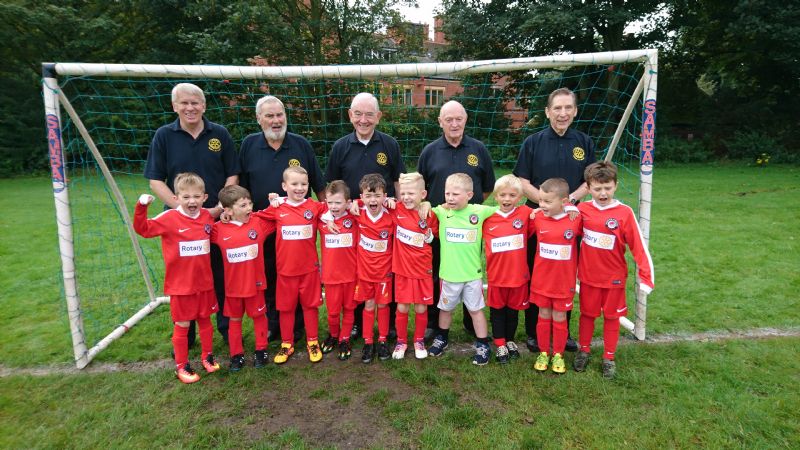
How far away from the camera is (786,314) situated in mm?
4137

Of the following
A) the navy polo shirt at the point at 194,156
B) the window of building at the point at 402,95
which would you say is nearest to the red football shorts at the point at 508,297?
the navy polo shirt at the point at 194,156

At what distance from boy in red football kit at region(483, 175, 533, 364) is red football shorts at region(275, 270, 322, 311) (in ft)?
4.33

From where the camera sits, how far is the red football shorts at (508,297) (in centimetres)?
332

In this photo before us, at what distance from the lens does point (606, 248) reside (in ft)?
10.1

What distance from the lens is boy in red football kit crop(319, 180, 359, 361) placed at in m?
3.31

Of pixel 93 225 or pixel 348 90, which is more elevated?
pixel 348 90

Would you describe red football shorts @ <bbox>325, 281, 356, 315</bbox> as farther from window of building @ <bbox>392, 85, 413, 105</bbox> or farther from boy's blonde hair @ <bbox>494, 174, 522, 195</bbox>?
window of building @ <bbox>392, 85, 413, 105</bbox>

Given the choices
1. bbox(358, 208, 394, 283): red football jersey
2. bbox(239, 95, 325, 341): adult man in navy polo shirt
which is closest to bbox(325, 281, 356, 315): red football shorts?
bbox(358, 208, 394, 283): red football jersey

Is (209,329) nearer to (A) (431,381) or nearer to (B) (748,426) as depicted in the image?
(A) (431,381)

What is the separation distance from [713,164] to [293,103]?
54.5 ft

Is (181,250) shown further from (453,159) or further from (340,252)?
(453,159)

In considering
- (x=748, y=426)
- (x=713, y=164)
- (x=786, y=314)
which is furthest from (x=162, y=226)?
(x=713, y=164)

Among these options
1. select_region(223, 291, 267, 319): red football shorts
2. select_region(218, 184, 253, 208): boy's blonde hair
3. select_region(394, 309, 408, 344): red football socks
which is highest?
select_region(218, 184, 253, 208): boy's blonde hair

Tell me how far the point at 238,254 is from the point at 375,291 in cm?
105
